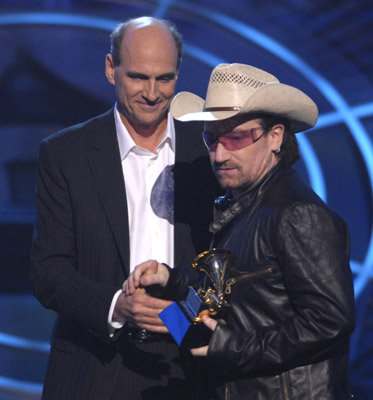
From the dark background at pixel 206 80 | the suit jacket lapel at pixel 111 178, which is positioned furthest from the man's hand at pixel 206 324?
the dark background at pixel 206 80

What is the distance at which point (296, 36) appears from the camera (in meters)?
4.18

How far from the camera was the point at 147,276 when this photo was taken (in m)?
1.94

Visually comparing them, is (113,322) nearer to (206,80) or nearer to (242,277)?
(242,277)

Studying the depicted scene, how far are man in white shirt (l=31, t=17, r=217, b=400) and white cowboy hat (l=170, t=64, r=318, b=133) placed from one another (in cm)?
38

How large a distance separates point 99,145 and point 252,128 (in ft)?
2.36

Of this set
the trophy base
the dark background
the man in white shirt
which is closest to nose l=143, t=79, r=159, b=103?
the man in white shirt

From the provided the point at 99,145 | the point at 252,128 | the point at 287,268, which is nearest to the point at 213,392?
the point at 287,268

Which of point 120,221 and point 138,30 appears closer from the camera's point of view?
point 120,221

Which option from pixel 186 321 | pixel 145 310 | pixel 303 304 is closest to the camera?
pixel 303 304

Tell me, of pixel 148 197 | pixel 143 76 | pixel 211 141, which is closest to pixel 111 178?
pixel 148 197

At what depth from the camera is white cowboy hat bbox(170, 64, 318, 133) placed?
180 cm

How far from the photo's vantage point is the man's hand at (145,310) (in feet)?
6.42

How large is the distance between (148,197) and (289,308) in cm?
83

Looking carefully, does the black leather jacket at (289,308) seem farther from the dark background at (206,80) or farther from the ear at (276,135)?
the dark background at (206,80)
